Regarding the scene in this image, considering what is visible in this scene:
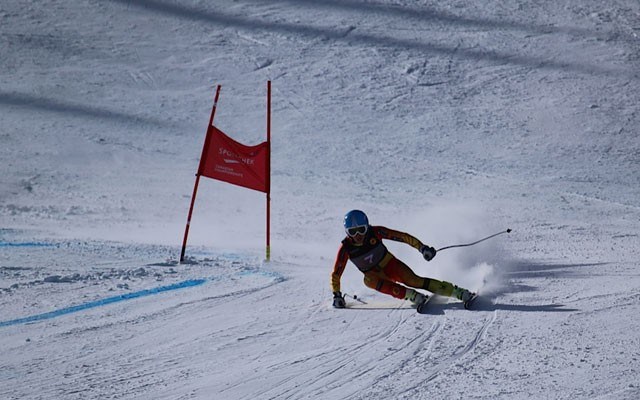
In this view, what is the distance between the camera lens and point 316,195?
17.1 metres

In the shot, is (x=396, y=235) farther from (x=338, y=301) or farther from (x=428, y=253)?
(x=338, y=301)

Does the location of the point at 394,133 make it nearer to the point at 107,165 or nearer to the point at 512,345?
the point at 107,165

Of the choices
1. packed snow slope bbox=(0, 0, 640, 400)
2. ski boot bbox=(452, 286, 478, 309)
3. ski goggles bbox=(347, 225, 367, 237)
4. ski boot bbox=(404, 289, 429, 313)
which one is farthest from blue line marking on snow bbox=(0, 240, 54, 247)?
ski boot bbox=(452, 286, 478, 309)

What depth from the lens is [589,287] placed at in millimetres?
9281

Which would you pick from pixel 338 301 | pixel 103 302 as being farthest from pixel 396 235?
pixel 103 302

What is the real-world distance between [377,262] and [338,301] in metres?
0.59

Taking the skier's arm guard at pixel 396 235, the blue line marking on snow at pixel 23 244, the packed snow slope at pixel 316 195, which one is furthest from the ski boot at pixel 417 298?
the blue line marking on snow at pixel 23 244

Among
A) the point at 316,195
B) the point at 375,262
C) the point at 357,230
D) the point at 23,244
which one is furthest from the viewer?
the point at 316,195

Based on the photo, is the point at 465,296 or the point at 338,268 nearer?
the point at 465,296

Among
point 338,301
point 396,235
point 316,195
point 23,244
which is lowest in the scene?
point 338,301

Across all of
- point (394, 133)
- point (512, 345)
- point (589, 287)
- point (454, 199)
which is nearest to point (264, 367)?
point (512, 345)

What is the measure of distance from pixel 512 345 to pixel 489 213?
25.3 feet

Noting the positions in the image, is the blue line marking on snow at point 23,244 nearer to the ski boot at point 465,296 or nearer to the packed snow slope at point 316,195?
the packed snow slope at point 316,195

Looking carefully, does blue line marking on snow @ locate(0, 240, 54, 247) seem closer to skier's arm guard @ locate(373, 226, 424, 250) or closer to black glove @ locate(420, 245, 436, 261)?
skier's arm guard @ locate(373, 226, 424, 250)
